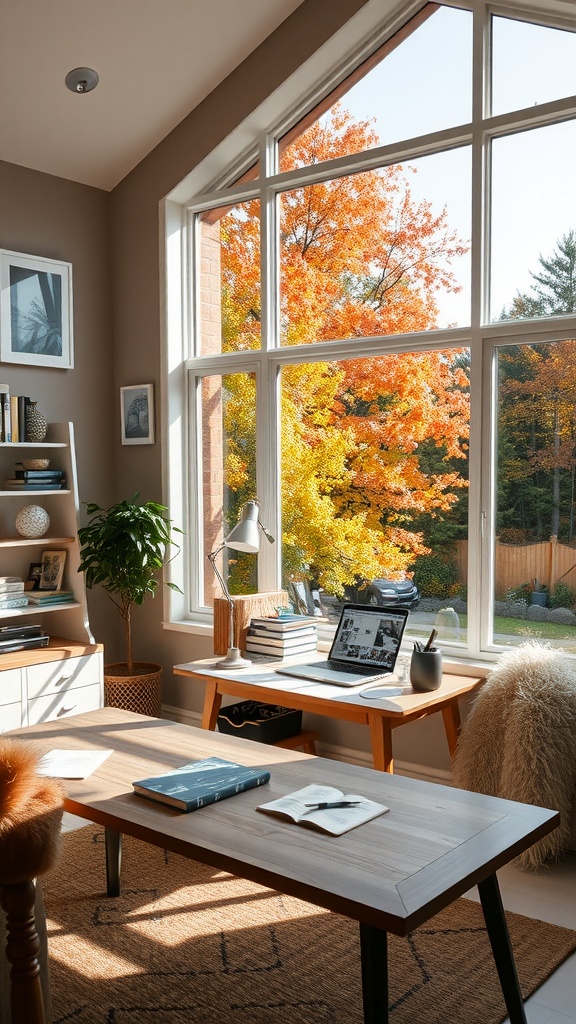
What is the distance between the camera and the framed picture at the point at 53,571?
4.38m

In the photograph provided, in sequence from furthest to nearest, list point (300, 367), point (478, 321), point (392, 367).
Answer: point (300, 367), point (392, 367), point (478, 321)

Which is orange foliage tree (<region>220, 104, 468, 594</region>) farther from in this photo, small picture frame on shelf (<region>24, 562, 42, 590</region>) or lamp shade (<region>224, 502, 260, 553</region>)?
small picture frame on shelf (<region>24, 562, 42, 590</region>)

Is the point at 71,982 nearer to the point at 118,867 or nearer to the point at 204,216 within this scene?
the point at 118,867

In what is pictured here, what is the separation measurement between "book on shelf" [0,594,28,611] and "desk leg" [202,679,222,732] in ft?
3.48

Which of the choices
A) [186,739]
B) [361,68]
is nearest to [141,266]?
[361,68]

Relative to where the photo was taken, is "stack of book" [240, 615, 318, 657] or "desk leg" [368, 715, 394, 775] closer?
"desk leg" [368, 715, 394, 775]

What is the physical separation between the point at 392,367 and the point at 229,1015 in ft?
8.57

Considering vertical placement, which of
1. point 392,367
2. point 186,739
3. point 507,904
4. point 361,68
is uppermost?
point 361,68

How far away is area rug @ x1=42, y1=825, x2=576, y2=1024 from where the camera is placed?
2.24 meters

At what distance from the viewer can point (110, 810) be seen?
219cm

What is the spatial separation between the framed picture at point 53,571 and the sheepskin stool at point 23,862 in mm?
3089

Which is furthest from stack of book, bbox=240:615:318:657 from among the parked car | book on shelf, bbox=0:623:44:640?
book on shelf, bbox=0:623:44:640

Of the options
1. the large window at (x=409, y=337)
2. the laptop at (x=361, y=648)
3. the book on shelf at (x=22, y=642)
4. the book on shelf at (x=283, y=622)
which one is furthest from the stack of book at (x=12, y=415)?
the laptop at (x=361, y=648)

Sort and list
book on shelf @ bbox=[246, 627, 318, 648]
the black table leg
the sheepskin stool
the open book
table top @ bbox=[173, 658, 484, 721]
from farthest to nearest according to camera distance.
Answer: book on shelf @ bbox=[246, 627, 318, 648]
table top @ bbox=[173, 658, 484, 721]
the black table leg
the open book
the sheepskin stool
